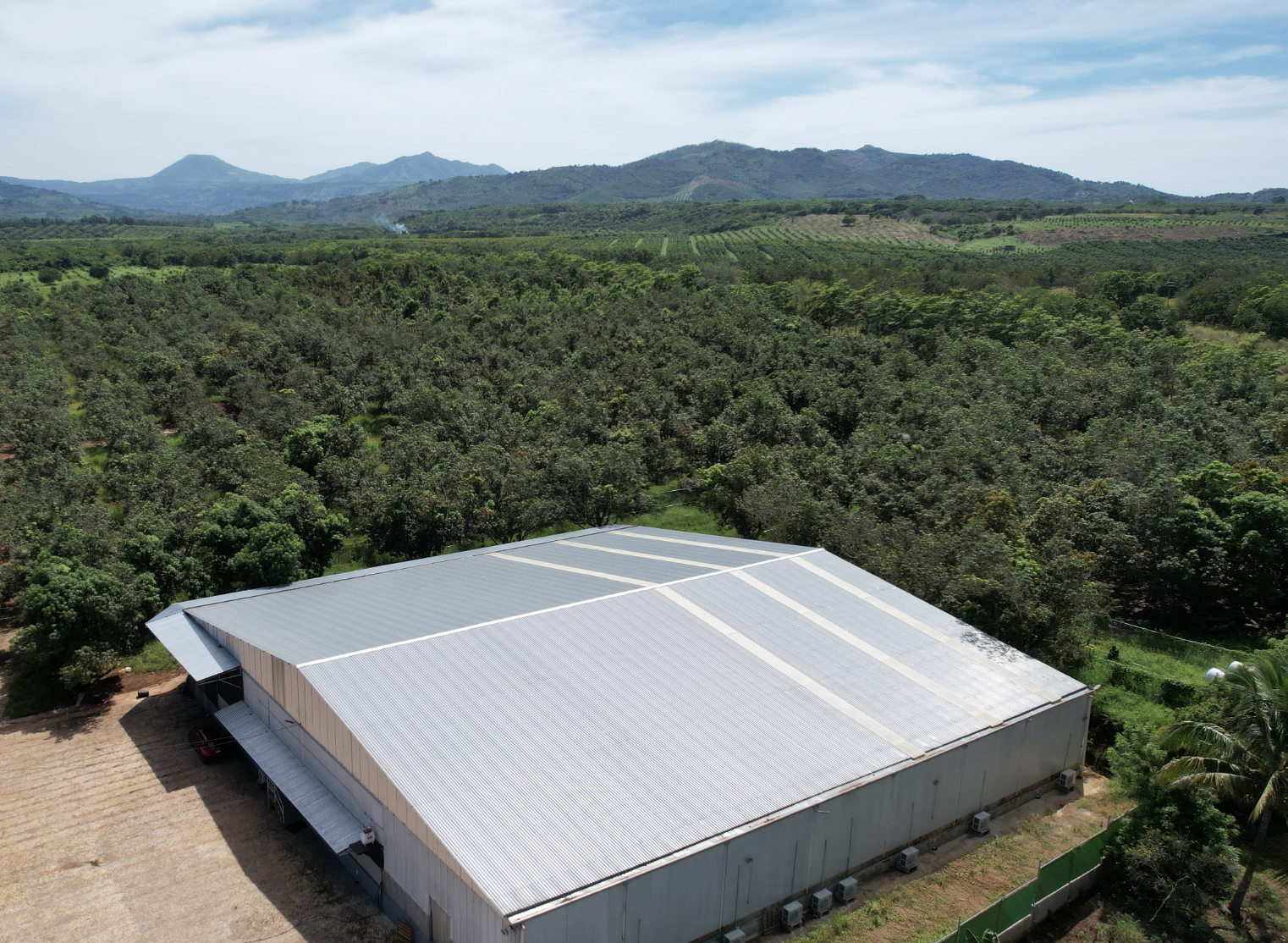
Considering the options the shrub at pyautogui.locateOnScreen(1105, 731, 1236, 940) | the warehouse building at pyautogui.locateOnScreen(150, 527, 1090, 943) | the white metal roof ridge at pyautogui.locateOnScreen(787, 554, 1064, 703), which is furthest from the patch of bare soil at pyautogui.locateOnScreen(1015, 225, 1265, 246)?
the shrub at pyautogui.locateOnScreen(1105, 731, 1236, 940)

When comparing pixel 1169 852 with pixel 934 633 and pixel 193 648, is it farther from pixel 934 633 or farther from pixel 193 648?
pixel 193 648

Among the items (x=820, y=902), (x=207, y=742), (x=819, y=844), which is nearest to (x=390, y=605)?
(x=207, y=742)

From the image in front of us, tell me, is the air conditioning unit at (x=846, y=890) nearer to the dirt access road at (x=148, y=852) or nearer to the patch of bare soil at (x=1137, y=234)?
the dirt access road at (x=148, y=852)

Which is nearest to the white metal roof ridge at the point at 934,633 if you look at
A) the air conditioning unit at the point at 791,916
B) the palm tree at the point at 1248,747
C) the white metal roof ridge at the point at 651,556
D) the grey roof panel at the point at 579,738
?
the white metal roof ridge at the point at 651,556

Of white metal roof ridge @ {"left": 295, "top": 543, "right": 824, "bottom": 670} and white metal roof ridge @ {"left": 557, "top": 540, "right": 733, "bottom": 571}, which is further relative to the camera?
white metal roof ridge @ {"left": 557, "top": 540, "right": 733, "bottom": 571}

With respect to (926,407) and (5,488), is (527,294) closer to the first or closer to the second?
(926,407)

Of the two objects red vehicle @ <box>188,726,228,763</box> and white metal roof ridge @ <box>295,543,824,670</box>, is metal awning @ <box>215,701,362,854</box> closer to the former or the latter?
red vehicle @ <box>188,726,228,763</box>
